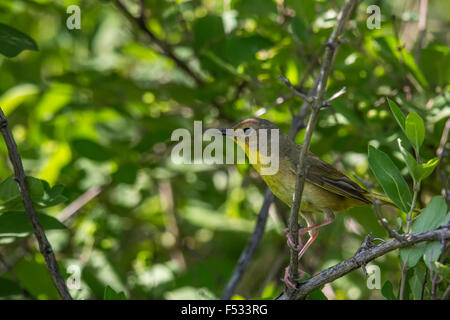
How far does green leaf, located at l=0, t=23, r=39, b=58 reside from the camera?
11.1 feet

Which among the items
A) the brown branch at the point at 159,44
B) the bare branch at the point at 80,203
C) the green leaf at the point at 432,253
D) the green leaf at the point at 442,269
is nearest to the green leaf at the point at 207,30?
the brown branch at the point at 159,44

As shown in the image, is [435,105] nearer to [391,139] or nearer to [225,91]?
[391,139]

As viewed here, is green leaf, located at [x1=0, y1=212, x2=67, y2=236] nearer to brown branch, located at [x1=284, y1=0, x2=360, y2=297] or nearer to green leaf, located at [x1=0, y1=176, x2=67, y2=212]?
green leaf, located at [x1=0, y1=176, x2=67, y2=212]

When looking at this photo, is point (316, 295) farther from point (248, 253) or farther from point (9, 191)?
point (9, 191)

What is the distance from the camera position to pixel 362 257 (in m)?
2.86

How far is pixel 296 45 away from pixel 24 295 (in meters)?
2.81

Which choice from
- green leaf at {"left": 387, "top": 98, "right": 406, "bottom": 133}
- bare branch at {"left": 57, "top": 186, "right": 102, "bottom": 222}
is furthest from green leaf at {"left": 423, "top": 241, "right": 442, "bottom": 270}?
bare branch at {"left": 57, "top": 186, "right": 102, "bottom": 222}

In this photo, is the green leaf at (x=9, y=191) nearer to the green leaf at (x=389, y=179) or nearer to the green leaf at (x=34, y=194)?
the green leaf at (x=34, y=194)

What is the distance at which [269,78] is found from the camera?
484 centimetres

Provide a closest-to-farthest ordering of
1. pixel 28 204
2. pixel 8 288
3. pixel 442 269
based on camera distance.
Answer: pixel 442 269, pixel 28 204, pixel 8 288

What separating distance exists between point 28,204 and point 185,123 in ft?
7.33

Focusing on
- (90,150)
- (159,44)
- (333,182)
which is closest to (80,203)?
(90,150)

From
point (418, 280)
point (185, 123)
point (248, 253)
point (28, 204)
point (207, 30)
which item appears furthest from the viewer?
point (185, 123)
